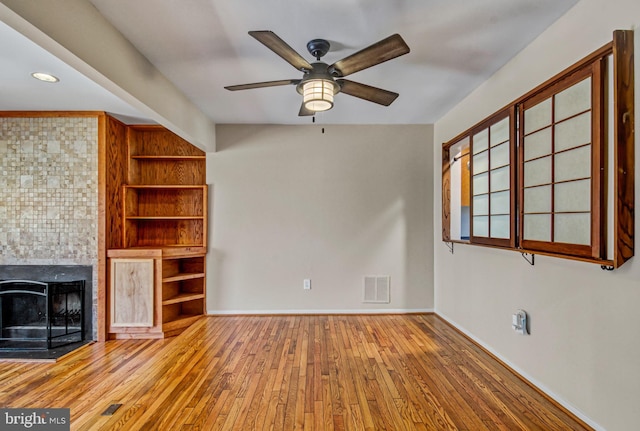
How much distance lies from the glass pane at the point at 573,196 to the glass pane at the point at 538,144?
295mm

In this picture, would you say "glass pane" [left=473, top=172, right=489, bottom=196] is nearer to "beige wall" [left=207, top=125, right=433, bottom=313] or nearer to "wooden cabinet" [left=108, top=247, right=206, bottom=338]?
"beige wall" [left=207, top=125, right=433, bottom=313]

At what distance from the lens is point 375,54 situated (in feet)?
6.49

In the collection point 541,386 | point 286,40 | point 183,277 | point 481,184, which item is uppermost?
point 286,40

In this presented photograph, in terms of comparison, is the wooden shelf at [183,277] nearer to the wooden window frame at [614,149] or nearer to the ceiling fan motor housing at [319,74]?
the ceiling fan motor housing at [319,74]

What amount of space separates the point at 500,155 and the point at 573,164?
0.84 m

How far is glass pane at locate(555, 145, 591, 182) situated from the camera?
1.94 metres

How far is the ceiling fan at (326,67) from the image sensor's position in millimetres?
1902

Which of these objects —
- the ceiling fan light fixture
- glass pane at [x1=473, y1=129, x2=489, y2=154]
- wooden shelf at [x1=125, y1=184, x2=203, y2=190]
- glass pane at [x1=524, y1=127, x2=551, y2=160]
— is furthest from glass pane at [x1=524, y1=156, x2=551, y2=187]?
wooden shelf at [x1=125, y1=184, x2=203, y2=190]

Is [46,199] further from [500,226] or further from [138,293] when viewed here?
[500,226]

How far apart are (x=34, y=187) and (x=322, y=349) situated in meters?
3.50

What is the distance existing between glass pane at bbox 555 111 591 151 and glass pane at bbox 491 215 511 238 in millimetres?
767

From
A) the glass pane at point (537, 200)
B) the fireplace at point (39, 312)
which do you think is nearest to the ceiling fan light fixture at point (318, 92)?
the glass pane at point (537, 200)

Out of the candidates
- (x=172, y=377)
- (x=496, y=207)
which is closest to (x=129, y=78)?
(x=172, y=377)

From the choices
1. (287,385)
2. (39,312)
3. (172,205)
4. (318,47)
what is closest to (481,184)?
(318,47)
